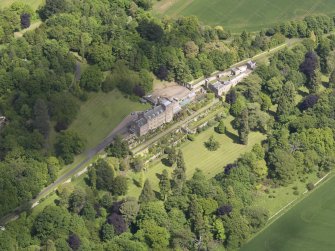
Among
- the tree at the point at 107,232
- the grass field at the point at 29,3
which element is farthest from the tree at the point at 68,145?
the grass field at the point at 29,3

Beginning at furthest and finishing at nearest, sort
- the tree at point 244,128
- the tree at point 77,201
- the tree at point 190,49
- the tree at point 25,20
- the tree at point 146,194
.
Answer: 1. the tree at point 25,20
2. the tree at point 190,49
3. the tree at point 244,128
4. the tree at point 146,194
5. the tree at point 77,201

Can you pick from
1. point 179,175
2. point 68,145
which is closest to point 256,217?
point 179,175

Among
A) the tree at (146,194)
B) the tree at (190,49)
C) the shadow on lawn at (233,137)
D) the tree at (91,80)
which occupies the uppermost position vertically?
the tree at (190,49)

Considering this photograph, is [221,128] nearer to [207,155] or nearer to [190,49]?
[207,155]

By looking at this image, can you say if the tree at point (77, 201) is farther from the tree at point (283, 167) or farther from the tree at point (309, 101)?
the tree at point (309, 101)

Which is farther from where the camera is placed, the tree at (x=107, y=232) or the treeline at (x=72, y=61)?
the treeline at (x=72, y=61)

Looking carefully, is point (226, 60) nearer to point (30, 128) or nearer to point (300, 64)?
point (300, 64)
